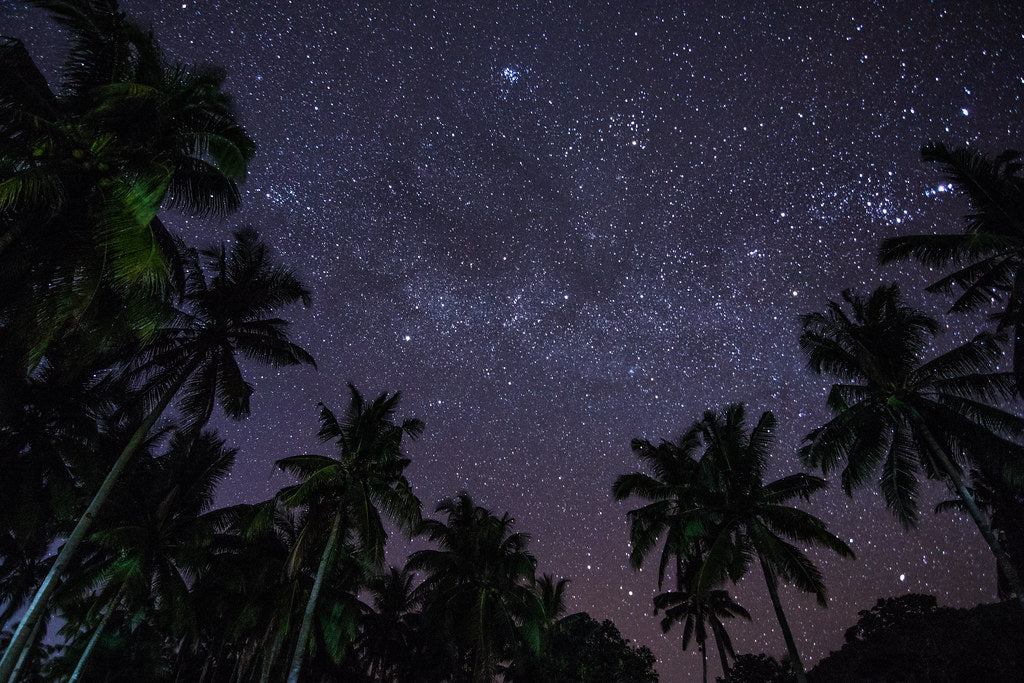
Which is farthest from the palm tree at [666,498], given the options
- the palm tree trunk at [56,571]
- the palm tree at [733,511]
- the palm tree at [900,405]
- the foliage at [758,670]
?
the foliage at [758,670]

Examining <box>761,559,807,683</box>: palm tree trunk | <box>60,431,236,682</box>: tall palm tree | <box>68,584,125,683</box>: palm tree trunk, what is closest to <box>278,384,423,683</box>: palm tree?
<box>60,431,236,682</box>: tall palm tree

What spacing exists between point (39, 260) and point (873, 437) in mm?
21776

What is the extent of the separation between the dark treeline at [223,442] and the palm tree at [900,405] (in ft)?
0.21

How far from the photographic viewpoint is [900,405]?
50.0 feet

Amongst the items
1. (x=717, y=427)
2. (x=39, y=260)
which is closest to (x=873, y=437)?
(x=717, y=427)

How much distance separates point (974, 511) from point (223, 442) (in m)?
26.7

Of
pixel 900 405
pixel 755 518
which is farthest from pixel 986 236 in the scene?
pixel 755 518

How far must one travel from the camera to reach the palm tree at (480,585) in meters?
23.8

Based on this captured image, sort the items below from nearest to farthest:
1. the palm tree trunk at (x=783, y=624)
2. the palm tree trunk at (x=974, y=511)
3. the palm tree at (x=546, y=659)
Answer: the palm tree trunk at (x=974, y=511)
the palm tree trunk at (x=783, y=624)
the palm tree at (x=546, y=659)

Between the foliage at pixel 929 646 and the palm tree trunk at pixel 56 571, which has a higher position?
the foliage at pixel 929 646

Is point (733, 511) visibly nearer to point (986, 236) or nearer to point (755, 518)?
point (755, 518)

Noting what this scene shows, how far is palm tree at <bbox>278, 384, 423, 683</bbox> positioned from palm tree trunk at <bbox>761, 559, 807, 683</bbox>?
11850 millimetres

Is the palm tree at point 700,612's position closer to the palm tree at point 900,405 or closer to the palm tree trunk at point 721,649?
the palm tree trunk at point 721,649

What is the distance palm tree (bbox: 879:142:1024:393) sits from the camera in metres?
11.5
